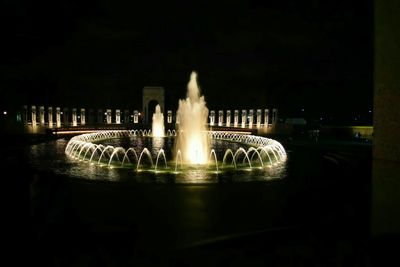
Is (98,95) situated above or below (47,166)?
above

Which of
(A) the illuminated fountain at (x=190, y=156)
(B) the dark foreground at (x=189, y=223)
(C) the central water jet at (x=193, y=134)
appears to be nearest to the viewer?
(B) the dark foreground at (x=189, y=223)

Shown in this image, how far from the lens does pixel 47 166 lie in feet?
51.5

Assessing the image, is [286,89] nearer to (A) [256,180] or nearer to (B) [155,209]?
(A) [256,180]

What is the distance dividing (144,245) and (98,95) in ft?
220

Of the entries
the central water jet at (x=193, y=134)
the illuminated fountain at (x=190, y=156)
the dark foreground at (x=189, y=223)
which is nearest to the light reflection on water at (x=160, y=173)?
the illuminated fountain at (x=190, y=156)

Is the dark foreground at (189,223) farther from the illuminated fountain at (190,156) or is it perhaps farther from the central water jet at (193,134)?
Result: the central water jet at (193,134)

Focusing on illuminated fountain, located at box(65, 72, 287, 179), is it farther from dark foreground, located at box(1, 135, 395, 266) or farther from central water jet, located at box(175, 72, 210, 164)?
dark foreground, located at box(1, 135, 395, 266)

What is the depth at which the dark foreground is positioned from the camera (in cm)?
572

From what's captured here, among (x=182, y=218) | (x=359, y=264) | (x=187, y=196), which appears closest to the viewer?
(x=359, y=264)

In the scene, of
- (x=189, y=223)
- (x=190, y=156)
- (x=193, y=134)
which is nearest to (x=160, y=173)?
(x=190, y=156)

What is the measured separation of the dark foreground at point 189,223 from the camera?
225 inches

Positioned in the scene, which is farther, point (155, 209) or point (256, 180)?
point (256, 180)

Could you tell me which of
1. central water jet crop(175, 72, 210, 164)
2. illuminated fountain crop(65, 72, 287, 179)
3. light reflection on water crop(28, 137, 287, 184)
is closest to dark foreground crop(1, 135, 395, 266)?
light reflection on water crop(28, 137, 287, 184)

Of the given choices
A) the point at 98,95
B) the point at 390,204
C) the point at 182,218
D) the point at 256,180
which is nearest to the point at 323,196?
the point at 390,204
